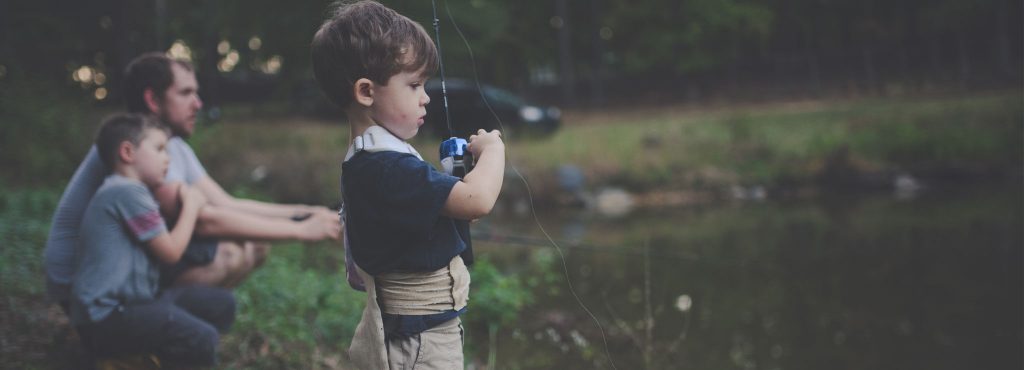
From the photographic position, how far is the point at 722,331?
5715 millimetres

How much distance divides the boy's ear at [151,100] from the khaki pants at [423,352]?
1.81 meters

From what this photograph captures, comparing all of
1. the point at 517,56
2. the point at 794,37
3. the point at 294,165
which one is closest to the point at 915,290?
the point at 294,165

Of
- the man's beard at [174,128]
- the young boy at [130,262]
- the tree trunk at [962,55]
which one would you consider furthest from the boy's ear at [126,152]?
the tree trunk at [962,55]

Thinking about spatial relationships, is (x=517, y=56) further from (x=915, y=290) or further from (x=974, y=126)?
(x=915, y=290)

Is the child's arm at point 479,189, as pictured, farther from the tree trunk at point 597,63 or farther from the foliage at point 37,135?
the tree trunk at point 597,63

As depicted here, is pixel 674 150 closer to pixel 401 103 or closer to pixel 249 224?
pixel 249 224

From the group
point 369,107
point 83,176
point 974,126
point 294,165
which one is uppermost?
point 369,107

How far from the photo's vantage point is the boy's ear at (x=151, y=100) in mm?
3182

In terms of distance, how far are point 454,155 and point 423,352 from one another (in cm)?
39

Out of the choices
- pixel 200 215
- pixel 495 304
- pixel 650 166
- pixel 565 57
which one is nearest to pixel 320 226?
pixel 200 215

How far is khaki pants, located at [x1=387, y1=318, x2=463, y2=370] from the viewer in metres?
1.79

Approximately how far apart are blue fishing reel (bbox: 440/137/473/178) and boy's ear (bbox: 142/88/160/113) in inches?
70.3

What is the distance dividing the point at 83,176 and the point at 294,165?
31.8 feet

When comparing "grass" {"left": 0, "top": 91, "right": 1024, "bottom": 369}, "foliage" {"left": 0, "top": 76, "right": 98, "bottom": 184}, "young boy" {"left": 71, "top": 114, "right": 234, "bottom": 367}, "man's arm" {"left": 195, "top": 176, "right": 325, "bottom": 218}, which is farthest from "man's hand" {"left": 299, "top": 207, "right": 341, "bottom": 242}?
"foliage" {"left": 0, "top": 76, "right": 98, "bottom": 184}
